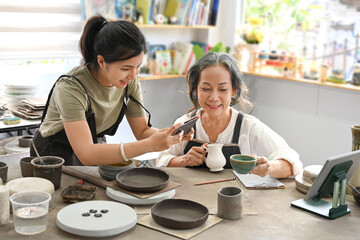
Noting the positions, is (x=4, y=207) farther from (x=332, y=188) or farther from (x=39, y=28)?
(x=39, y=28)

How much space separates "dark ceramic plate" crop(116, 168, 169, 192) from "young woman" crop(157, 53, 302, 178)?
280 mm

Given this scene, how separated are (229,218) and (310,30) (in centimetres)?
362

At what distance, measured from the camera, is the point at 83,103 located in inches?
89.6

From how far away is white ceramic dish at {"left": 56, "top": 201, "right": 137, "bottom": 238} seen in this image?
5.26 ft

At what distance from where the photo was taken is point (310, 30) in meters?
4.94

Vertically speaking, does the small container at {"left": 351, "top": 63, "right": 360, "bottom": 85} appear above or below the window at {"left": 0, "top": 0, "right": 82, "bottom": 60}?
below

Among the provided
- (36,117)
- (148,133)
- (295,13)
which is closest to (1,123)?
(36,117)

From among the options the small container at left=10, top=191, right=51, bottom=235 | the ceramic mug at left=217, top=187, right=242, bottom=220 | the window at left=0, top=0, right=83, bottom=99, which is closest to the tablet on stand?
the ceramic mug at left=217, top=187, right=242, bottom=220

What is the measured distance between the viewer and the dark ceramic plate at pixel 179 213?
1672mm

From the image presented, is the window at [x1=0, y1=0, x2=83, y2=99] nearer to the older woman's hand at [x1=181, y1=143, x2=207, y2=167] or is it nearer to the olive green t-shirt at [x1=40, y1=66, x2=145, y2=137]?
the olive green t-shirt at [x1=40, y1=66, x2=145, y2=137]

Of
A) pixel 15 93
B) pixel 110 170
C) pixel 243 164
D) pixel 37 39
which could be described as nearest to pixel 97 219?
pixel 110 170

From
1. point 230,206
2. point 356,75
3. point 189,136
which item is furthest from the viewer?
point 356,75

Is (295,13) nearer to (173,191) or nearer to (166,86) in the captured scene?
(166,86)

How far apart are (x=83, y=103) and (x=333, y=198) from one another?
3.93 feet
